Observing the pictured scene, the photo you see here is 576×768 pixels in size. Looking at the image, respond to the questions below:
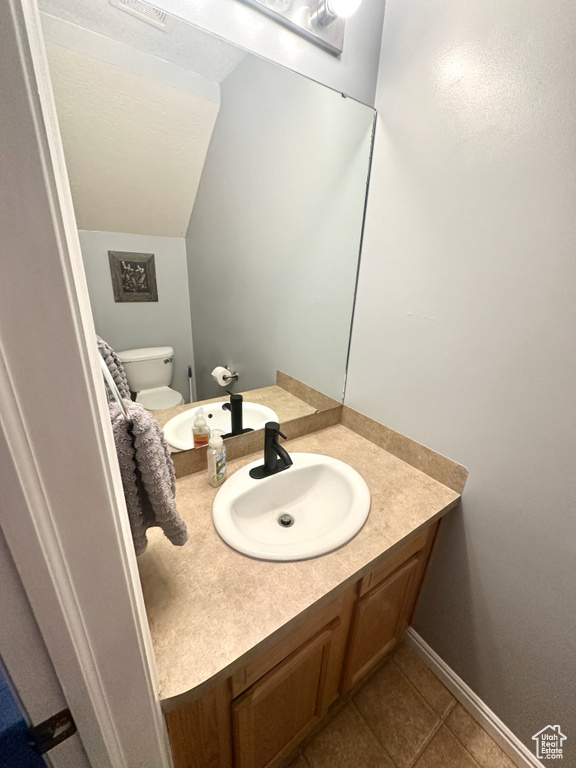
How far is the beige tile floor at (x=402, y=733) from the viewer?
3.17 ft

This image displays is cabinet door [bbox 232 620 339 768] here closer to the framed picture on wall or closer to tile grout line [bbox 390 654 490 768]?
tile grout line [bbox 390 654 490 768]

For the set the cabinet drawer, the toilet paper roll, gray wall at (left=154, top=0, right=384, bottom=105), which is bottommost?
the cabinet drawer

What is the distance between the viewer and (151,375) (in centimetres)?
93

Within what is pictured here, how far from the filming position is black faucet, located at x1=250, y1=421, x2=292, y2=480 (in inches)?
36.8

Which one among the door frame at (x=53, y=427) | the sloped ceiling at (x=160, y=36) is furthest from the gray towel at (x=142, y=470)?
the sloped ceiling at (x=160, y=36)

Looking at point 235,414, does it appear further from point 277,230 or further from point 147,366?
point 277,230

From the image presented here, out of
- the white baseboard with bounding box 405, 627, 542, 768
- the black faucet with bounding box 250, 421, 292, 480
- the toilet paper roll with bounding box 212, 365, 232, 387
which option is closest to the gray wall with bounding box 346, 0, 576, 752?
the white baseboard with bounding box 405, 627, 542, 768

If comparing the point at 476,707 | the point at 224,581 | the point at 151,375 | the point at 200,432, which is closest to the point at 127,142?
the point at 151,375

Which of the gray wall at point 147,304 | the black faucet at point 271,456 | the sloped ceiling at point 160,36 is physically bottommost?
the black faucet at point 271,456

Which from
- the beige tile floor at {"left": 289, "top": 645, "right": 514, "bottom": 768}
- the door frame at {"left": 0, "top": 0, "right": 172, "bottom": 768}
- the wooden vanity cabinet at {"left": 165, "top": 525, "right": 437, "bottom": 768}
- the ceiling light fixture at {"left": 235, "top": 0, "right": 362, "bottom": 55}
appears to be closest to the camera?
the door frame at {"left": 0, "top": 0, "right": 172, "bottom": 768}

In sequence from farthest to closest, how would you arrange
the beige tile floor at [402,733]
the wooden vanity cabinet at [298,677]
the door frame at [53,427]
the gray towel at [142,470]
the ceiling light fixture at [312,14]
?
the beige tile floor at [402,733], the ceiling light fixture at [312,14], the wooden vanity cabinet at [298,677], the gray towel at [142,470], the door frame at [53,427]

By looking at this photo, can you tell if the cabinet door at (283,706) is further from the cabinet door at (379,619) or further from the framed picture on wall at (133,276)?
the framed picture on wall at (133,276)

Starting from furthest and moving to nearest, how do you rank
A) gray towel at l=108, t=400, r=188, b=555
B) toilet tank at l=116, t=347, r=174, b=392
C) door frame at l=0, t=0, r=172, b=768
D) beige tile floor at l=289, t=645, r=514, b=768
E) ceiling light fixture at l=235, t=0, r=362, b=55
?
beige tile floor at l=289, t=645, r=514, b=768, toilet tank at l=116, t=347, r=174, b=392, ceiling light fixture at l=235, t=0, r=362, b=55, gray towel at l=108, t=400, r=188, b=555, door frame at l=0, t=0, r=172, b=768

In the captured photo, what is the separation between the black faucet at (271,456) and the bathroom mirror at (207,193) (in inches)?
9.5
